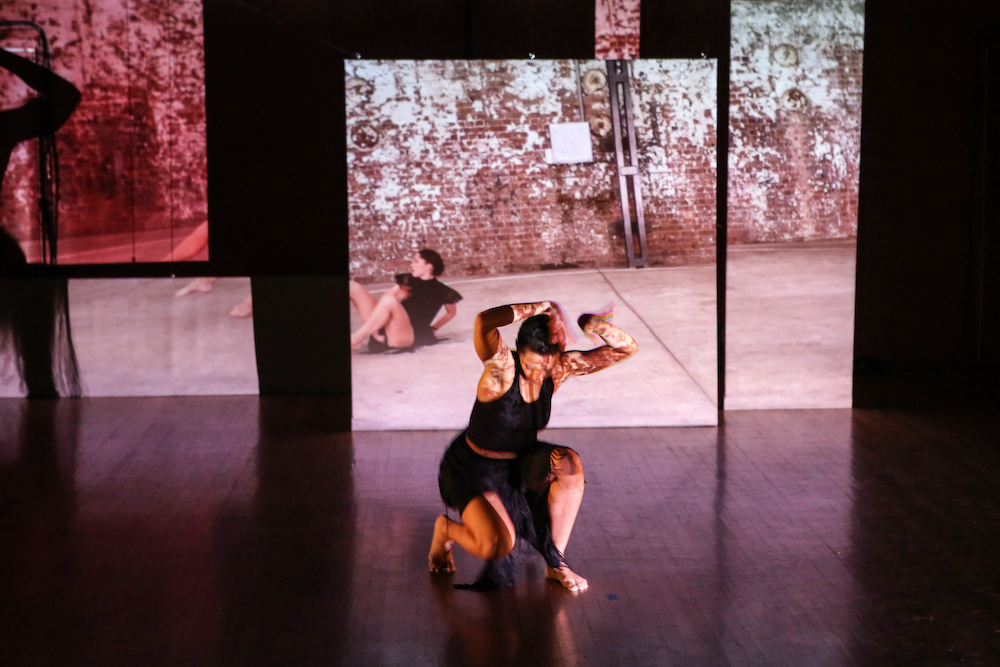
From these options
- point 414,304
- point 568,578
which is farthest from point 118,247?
point 568,578

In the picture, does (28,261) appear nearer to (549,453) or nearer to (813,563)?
(549,453)

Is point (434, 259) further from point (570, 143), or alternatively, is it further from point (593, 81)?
point (593, 81)

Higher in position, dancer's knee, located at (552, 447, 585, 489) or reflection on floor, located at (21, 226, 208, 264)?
reflection on floor, located at (21, 226, 208, 264)

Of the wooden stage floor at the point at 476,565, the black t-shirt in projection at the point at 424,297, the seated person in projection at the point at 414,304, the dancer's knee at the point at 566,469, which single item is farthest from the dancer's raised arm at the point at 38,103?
the dancer's knee at the point at 566,469

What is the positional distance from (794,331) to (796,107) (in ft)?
4.89

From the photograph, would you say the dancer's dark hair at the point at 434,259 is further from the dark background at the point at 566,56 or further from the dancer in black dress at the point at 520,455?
the dancer in black dress at the point at 520,455

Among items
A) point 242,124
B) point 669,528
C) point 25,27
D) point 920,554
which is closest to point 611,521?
point 669,528

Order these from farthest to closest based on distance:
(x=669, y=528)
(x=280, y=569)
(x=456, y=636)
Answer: (x=669, y=528) → (x=280, y=569) → (x=456, y=636)

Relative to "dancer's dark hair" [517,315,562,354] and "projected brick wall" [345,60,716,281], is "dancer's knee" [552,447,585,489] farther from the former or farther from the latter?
"projected brick wall" [345,60,716,281]

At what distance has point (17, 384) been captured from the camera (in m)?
7.61

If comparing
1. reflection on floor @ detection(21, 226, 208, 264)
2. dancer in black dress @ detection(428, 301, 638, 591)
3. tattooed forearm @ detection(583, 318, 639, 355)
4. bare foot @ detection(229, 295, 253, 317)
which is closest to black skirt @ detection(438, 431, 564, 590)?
dancer in black dress @ detection(428, 301, 638, 591)

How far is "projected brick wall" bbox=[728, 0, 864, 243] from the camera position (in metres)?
7.08

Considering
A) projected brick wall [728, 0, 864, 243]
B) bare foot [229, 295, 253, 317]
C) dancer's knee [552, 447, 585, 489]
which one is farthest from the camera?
bare foot [229, 295, 253, 317]

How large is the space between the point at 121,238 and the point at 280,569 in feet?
13.4
